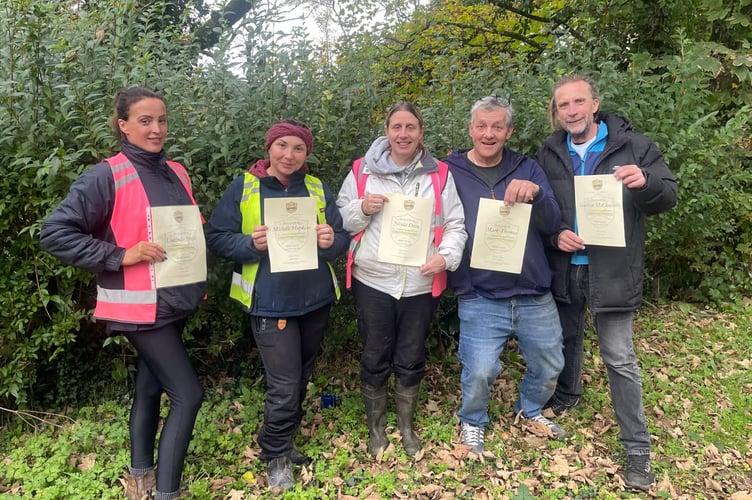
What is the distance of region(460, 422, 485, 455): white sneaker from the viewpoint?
3656 millimetres

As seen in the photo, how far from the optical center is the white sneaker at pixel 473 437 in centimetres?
366

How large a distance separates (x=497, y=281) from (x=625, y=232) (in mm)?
857

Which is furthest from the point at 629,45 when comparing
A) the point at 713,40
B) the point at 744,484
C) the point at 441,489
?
the point at 441,489

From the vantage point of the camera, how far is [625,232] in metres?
3.14

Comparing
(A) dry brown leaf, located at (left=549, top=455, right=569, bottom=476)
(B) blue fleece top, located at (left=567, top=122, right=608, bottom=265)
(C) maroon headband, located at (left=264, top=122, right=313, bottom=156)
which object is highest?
(C) maroon headband, located at (left=264, top=122, right=313, bottom=156)

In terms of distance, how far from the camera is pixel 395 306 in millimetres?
3365

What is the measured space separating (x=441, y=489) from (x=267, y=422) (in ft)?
4.09

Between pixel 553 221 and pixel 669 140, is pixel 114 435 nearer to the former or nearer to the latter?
pixel 553 221

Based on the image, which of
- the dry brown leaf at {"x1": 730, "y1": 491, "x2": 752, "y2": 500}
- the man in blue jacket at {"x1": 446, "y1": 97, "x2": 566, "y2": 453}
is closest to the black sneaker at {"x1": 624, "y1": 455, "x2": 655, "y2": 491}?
the dry brown leaf at {"x1": 730, "y1": 491, "x2": 752, "y2": 500}

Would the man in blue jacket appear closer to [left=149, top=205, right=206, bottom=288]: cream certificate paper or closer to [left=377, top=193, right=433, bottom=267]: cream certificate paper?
[left=377, top=193, right=433, bottom=267]: cream certificate paper

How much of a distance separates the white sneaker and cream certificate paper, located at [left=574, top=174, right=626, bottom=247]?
1.62m

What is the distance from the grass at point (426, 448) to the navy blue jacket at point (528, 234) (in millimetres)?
1243

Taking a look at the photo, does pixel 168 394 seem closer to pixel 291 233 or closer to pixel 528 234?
pixel 291 233

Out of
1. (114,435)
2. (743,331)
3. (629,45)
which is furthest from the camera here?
(629,45)
